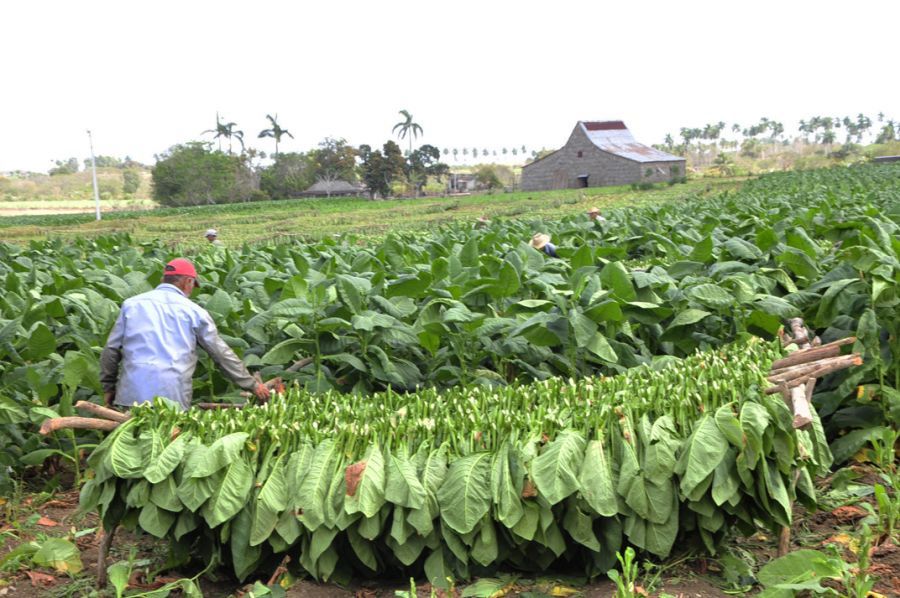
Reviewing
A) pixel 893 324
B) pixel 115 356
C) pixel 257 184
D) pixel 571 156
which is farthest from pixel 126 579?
pixel 257 184

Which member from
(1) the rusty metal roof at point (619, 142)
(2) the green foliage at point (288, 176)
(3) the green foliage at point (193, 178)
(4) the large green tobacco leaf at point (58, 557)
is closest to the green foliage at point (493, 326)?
(4) the large green tobacco leaf at point (58, 557)

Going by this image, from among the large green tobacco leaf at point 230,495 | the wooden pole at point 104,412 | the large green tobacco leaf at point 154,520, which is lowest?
the large green tobacco leaf at point 154,520

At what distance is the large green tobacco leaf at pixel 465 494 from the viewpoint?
2980 millimetres

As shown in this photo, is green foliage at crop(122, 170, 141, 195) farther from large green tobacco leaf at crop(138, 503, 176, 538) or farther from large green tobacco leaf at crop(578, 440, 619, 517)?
large green tobacco leaf at crop(578, 440, 619, 517)

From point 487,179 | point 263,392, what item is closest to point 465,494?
point 263,392

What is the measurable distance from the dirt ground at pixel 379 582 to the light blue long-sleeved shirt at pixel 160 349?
31.2 inches

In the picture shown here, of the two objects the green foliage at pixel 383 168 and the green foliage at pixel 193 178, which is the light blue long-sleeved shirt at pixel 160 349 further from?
the green foliage at pixel 193 178

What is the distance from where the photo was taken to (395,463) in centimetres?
308

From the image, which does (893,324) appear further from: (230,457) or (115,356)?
(115,356)

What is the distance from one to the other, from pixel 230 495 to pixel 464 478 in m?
0.92

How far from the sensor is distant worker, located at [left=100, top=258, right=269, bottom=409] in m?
4.52

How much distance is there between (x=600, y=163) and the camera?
70812 mm

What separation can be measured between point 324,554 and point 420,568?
46 cm

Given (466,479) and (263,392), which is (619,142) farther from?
(466,479)
